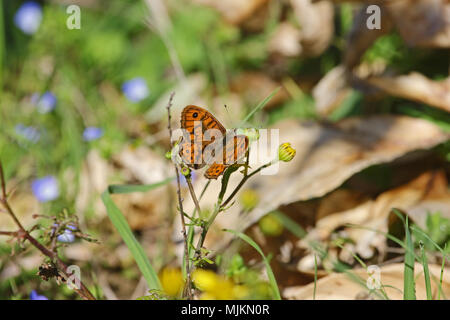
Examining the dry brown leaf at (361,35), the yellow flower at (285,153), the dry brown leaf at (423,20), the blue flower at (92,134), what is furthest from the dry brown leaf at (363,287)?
the blue flower at (92,134)

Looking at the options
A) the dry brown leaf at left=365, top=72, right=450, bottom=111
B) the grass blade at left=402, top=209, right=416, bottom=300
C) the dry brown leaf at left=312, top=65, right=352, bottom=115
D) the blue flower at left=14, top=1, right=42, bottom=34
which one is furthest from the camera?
the blue flower at left=14, top=1, right=42, bottom=34

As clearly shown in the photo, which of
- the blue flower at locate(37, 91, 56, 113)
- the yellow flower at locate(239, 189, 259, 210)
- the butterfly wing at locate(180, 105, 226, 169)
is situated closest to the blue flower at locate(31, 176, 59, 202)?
the blue flower at locate(37, 91, 56, 113)

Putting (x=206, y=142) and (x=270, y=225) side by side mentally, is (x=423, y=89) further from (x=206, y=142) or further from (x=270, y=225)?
(x=206, y=142)

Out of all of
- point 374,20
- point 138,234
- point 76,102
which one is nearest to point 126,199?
point 138,234

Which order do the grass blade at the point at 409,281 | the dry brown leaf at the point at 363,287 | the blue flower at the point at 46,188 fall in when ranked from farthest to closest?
the blue flower at the point at 46,188, the dry brown leaf at the point at 363,287, the grass blade at the point at 409,281

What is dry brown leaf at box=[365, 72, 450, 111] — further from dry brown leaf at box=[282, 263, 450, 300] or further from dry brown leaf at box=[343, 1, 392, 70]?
dry brown leaf at box=[282, 263, 450, 300]

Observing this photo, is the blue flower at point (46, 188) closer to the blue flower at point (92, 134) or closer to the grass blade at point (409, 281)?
the blue flower at point (92, 134)

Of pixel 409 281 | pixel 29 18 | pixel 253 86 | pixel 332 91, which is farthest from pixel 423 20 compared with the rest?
pixel 29 18

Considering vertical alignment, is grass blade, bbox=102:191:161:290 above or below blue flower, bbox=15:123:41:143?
below
